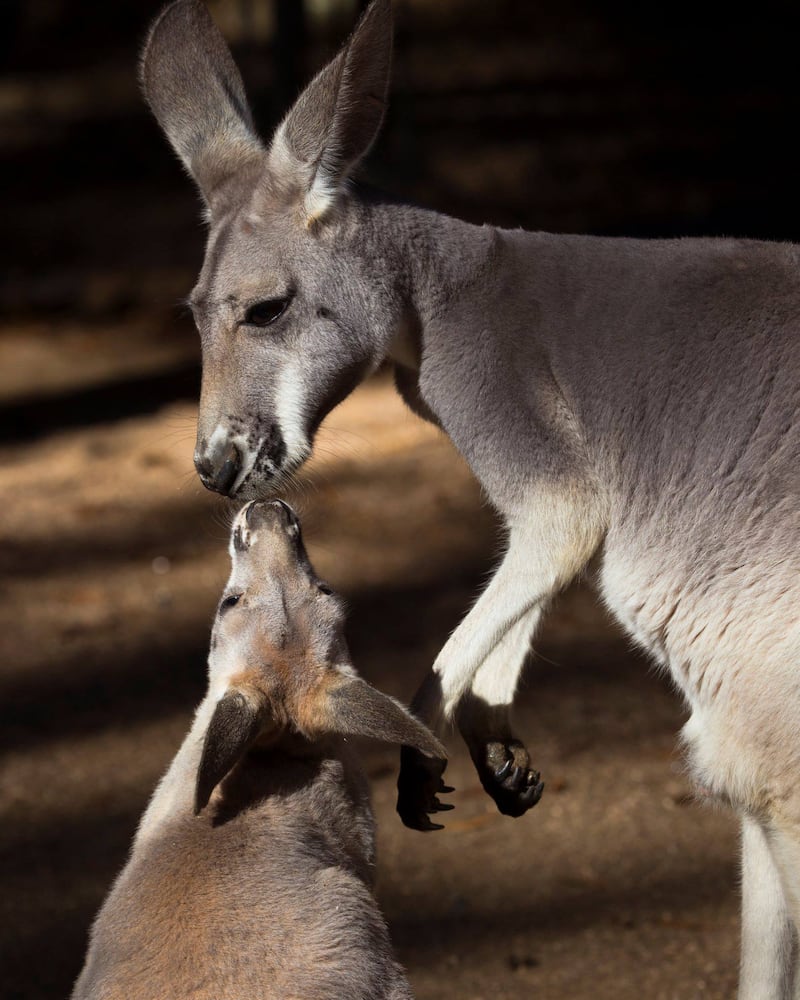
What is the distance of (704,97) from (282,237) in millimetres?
11201

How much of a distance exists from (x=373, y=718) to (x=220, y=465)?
63 cm

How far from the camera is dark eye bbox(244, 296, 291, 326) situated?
2869 millimetres

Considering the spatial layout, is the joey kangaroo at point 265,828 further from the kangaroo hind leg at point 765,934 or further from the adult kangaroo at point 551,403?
the kangaroo hind leg at point 765,934

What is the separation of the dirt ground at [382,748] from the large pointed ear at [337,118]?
2.28 feet

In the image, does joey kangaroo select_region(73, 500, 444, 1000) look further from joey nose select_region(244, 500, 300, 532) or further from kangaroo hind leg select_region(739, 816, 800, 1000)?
kangaroo hind leg select_region(739, 816, 800, 1000)

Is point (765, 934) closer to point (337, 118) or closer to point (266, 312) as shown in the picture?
point (266, 312)

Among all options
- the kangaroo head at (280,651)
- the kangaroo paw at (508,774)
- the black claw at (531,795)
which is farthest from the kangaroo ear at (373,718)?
the black claw at (531,795)

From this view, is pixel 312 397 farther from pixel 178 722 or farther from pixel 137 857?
pixel 178 722

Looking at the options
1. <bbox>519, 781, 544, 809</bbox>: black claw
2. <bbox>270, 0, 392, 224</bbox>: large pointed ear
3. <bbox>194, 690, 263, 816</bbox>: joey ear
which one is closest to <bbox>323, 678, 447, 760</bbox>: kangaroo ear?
<bbox>194, 690, 263, 816</bbox>: joey ear

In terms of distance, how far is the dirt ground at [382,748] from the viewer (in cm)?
351

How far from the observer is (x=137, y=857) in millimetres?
2729

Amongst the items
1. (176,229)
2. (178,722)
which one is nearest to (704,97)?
(176,229)

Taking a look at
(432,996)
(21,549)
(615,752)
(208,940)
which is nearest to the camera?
(208,940)

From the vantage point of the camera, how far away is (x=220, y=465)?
111 inches
